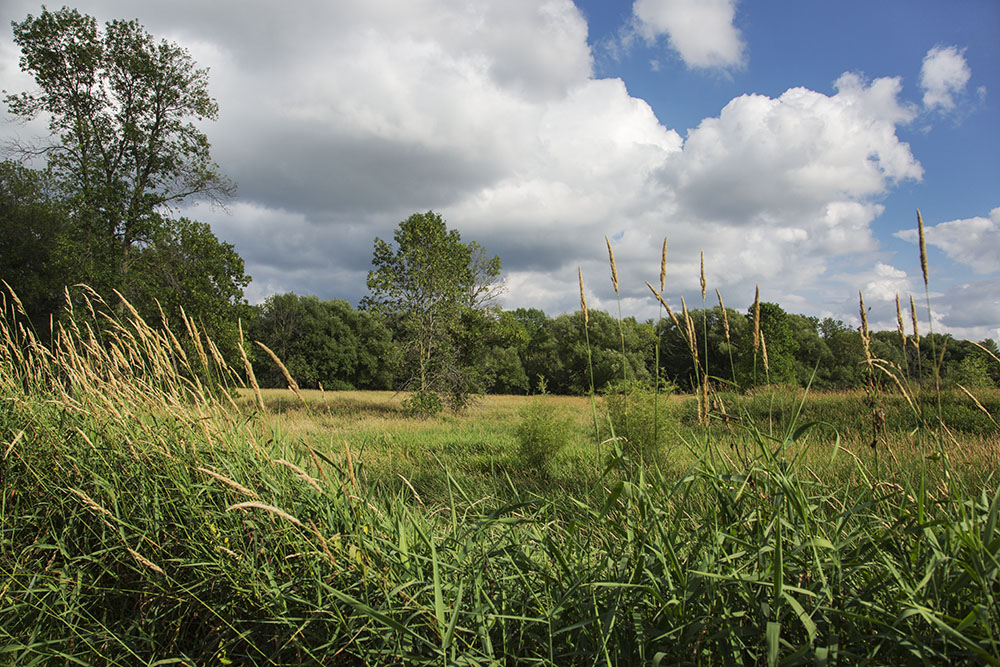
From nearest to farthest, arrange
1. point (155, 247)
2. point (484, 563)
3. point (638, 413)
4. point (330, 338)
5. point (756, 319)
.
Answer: point (484, 563), point (756, 319), point (638, 413), point (155, 247), point (330, 338)

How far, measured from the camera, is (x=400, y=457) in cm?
838

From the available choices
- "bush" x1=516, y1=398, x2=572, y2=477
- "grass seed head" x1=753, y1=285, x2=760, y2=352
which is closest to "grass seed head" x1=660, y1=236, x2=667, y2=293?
"grass seed head" x1=753, y1=285, x2=760, y2=352

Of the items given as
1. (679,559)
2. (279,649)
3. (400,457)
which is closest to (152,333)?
(279,649)

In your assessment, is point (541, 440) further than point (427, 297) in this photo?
No

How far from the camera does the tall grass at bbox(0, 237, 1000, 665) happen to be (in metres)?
1.21

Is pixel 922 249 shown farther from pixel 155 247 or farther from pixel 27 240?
pixel 27 240

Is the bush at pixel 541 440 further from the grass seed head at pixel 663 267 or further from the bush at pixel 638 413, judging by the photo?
the grass seed head at pixel 663 267

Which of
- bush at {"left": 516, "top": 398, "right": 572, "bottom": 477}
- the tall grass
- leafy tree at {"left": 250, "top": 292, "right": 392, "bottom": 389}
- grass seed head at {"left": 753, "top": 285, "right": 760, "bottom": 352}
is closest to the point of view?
the tall grass

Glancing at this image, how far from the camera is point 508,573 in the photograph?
5.26 feet

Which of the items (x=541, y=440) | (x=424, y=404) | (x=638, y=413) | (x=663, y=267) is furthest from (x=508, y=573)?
(x=424, y=404)

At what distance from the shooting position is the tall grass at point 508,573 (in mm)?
1214

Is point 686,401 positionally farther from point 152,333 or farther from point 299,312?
point 299,312

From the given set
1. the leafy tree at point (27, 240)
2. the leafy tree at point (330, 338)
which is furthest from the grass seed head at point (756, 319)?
the leafy tree at point (330, 338)

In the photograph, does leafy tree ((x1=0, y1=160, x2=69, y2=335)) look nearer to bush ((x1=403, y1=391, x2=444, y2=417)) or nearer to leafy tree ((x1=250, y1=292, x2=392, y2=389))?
bush ((x1=403, y1=391, x2=444, y2=417))
